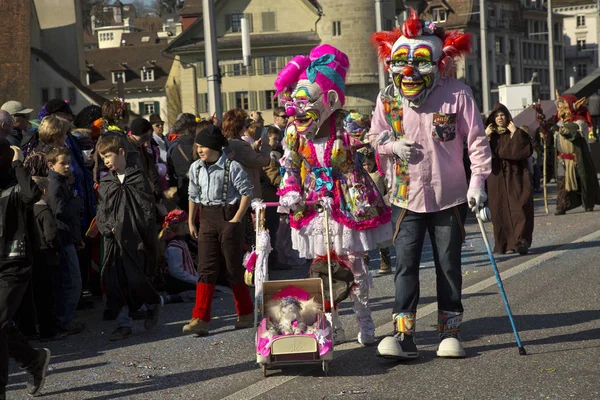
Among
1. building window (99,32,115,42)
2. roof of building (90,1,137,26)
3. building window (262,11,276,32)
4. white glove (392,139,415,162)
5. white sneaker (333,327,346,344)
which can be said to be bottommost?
white sneaker (333,327,346,344)

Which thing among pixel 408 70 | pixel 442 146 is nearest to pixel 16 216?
pixel 408 70

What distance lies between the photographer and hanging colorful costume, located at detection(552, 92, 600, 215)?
1789 cm

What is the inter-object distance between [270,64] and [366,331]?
7119 cm

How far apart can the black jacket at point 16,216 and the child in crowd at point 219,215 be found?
2.56 meters

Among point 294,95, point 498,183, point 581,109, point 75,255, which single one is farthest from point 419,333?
point 581,109

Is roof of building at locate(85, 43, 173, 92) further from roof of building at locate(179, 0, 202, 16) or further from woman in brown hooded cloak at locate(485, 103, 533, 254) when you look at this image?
woman in brown hooded cloak at locate(485, 103, 533, 254)

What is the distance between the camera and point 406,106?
24.7 ft

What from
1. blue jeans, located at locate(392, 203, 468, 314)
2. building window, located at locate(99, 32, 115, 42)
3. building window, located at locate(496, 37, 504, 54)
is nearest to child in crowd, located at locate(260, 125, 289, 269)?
blue jeans, located at locate(392, 203, 468, 314)

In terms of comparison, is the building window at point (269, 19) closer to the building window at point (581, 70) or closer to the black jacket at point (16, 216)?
the black jacket at point (16, 216)

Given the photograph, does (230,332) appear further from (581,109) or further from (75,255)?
(581,109)

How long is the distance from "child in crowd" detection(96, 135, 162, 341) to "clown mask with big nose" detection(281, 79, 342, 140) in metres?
1.89

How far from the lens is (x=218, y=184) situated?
9.07 m

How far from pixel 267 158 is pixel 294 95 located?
3.62 m

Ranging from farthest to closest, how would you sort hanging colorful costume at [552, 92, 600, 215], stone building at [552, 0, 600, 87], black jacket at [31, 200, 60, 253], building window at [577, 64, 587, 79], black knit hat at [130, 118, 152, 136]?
building window at [577, 64, 587, 79], stone building at [552, 0, 600, 87], hanging colorful costume at [552, 92, 600, 215], black knit hat at [130, 118, 152, 136], black jacket at [31, 200, 60, 253]
